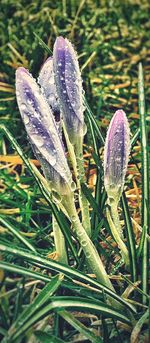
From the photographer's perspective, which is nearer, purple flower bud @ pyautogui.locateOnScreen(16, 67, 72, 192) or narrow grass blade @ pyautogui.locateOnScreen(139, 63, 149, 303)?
purple flower bud @ pyautogui.locateOnScreen(16, 67, 72, 192)

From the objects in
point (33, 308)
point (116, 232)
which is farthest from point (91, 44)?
point (33, 308)

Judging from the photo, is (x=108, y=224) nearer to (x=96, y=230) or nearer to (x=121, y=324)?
(x=96, y=230)

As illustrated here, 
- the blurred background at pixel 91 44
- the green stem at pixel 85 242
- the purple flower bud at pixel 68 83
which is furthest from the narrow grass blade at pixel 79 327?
the blurred background at pixel 91 44

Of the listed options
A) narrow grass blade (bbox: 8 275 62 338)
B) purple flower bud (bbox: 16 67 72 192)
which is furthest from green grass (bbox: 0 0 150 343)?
purple flower bud (bbox: 16 67 72 192)

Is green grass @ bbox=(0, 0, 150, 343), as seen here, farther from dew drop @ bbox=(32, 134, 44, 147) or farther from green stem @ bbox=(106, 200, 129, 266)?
dew drop @ bbox=(32, 134, 44, 147)

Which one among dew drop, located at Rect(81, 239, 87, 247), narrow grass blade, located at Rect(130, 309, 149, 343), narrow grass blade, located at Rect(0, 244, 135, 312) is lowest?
narrow grass blade, located at Rect(130, 309, 149, 343)

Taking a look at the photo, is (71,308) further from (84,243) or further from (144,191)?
(144,191)

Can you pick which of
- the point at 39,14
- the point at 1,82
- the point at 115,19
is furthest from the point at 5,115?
the point at 115,19

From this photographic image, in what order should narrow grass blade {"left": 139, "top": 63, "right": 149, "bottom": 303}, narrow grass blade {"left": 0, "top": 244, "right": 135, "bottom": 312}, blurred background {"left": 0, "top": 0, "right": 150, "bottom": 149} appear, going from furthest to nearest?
blurred background {"left": 0, "top": 0, "right": 150, "bottom": 149}, narrow grass blade {"left": 139, "top": 63, "right": 149, "bottom": 303}, narrow grass blade {"left": 0, "top": 244, "right": 135, "bottom": 312}
